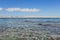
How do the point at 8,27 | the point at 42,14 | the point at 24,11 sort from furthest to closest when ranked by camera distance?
the point at 42,14
the point at 24,11
the point at 8,27

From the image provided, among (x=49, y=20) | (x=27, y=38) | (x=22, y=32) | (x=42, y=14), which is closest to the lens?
(x=27, y=38)

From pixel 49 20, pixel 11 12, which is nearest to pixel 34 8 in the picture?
pixel 11 12

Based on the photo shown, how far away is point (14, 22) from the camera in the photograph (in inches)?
180

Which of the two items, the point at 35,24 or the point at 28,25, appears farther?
the point at 35,24

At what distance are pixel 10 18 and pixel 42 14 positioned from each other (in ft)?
3.13

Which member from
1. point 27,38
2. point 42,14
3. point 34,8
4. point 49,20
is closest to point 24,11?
point 34,8

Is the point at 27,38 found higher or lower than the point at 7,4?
lower

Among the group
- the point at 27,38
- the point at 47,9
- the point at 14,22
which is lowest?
the point at 27,38

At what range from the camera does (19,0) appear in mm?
4328

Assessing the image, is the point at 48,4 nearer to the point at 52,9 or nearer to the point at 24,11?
the point at 52,9

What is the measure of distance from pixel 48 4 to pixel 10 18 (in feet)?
3.63

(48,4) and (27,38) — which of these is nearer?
(27,38)

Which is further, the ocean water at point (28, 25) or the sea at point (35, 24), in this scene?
the sea at point (35, 24)

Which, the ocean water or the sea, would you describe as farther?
the sea
